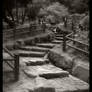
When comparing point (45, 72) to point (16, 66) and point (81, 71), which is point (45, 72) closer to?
point (81, 71)

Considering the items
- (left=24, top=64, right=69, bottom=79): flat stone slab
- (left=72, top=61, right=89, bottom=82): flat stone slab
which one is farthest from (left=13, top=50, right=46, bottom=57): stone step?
(left=72, top=61, right=89, bottom=82): flat stone slab

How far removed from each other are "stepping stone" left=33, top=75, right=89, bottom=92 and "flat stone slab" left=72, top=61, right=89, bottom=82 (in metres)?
0.23

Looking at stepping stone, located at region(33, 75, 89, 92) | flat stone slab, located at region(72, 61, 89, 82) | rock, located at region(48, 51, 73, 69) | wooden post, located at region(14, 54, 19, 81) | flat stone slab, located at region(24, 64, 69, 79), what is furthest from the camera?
rock, located at region(48, 51, 73, 69)

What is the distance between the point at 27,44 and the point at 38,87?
17.5 ft

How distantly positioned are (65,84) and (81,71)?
0.97 metres

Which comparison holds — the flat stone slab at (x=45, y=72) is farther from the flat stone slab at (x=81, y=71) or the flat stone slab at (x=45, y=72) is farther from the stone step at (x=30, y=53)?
the stone step at (x=30, y=53)

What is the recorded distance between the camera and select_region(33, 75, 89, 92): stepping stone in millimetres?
5529

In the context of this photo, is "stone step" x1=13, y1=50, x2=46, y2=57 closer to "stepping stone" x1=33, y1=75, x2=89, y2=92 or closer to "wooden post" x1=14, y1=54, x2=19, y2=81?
"stepping stone" x1=33, y1=75, x2=89, y2=92

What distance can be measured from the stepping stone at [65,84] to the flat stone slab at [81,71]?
0.23 m

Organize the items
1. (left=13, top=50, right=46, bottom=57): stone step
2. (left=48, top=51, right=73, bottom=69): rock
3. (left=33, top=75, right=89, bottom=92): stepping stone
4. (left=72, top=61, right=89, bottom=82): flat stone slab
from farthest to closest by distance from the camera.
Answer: (left=13, top=50, right=46, bottom=57): stone step
(left=48, top=51, right=73, bottom=69): rock
(left=72, top=61, right=89, bottom=82): flat stone slab
(left=33, top=75, right=89, bottom=92): stepping stone

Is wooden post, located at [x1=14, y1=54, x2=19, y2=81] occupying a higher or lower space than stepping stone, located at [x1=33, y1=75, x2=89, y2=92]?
higher

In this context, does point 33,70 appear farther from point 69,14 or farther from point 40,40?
point 69,14

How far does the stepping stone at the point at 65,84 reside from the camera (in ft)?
18.1

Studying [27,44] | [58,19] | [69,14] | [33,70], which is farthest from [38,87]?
[58,19]
